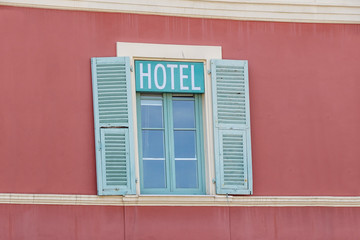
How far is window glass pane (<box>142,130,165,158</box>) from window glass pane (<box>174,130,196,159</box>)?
7.6 inches

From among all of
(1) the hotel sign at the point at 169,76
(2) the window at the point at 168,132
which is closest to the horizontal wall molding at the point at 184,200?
(2) the window at the point at 168,132

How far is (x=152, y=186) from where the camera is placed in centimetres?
1495

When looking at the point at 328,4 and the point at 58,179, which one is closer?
the point at 58,179

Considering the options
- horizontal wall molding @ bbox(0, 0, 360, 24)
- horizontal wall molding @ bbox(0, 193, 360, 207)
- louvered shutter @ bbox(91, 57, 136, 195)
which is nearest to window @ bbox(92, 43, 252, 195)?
louvered shutter @ bbox(91, 57, 136, 195)

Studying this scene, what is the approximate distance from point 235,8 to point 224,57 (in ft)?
2.25

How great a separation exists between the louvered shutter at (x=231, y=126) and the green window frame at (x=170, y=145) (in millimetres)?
249

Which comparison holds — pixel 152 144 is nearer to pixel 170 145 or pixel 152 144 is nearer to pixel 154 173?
pixel 170 145

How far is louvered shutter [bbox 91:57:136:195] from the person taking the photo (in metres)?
14.6

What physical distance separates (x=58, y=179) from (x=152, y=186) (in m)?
1.22

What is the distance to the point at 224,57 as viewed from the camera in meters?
15.4

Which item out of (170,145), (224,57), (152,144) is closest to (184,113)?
(170,145)

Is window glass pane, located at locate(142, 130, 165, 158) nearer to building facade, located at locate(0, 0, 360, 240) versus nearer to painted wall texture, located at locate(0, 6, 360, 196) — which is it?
building facade, located at locate(0, 0, 360, 240)

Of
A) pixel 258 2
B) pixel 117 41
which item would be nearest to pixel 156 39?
pixel 117 41

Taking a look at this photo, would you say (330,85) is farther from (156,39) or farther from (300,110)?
(156,39)
